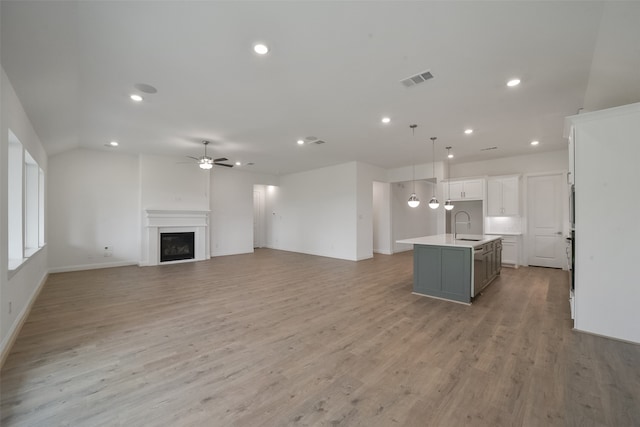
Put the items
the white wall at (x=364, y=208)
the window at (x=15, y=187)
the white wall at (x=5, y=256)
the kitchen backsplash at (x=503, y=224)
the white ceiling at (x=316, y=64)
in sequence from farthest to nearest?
the white wall at (x=364, y=208), the kitchen backsplash at (x=503, y=224), the window at (x=15, y=187), the white wall at (x=5, y=256), the white ceiling at (x=316, y=64)

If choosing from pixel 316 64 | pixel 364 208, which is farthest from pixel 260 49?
pixel 364 208

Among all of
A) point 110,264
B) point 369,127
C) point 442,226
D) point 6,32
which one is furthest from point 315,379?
point 110,264

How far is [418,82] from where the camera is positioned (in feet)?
10.8

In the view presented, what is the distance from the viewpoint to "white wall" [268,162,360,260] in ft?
27.0

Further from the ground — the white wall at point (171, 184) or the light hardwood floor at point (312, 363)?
the white wall at point (171, 184)

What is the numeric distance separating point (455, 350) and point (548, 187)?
661cm

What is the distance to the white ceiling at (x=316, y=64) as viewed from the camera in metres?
2.15

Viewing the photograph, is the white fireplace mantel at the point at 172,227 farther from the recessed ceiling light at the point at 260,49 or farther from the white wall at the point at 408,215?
the white wall at the point at 408,215

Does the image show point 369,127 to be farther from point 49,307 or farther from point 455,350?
point 49,307

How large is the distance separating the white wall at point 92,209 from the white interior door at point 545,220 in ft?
35.9

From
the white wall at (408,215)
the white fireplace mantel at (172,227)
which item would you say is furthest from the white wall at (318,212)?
the white fireplace mantel at (172,227)

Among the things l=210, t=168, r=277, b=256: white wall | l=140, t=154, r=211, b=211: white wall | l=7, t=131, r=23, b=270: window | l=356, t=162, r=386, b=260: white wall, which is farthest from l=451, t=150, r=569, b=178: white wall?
l=7, t=131, r=23, b=270: window

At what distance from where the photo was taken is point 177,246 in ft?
26.1

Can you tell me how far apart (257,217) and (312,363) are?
9.49 m
